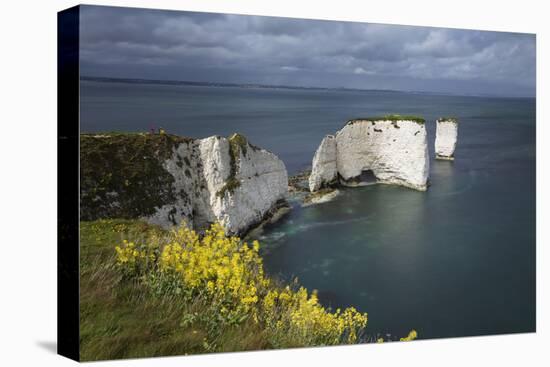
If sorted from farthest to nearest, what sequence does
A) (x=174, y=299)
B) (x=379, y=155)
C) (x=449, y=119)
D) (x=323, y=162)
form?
(x=379, y=155) < (x=449, y=119) < (x=323, y=162) < (x=174, y=299)

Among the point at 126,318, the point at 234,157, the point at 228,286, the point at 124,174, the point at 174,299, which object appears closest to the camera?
the point at 126,318

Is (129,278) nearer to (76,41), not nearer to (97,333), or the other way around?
(97,333)

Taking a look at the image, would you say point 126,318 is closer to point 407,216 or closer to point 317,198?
point 317,198

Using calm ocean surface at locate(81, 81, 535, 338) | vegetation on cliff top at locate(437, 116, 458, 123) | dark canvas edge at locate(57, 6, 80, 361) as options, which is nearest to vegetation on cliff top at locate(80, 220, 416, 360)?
dark canvas edge at locate(57, 6, 80, 361)

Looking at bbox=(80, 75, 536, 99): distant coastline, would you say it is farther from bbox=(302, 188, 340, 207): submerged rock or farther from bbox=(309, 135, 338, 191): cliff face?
bbox=(302, 188, 340, 207): submerged rock

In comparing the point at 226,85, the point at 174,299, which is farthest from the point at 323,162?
the point at 174,299

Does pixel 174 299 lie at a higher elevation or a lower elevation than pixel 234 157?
lower

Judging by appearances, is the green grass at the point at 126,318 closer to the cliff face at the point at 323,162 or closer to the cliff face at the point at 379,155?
the cliff face at the point at 323,162
